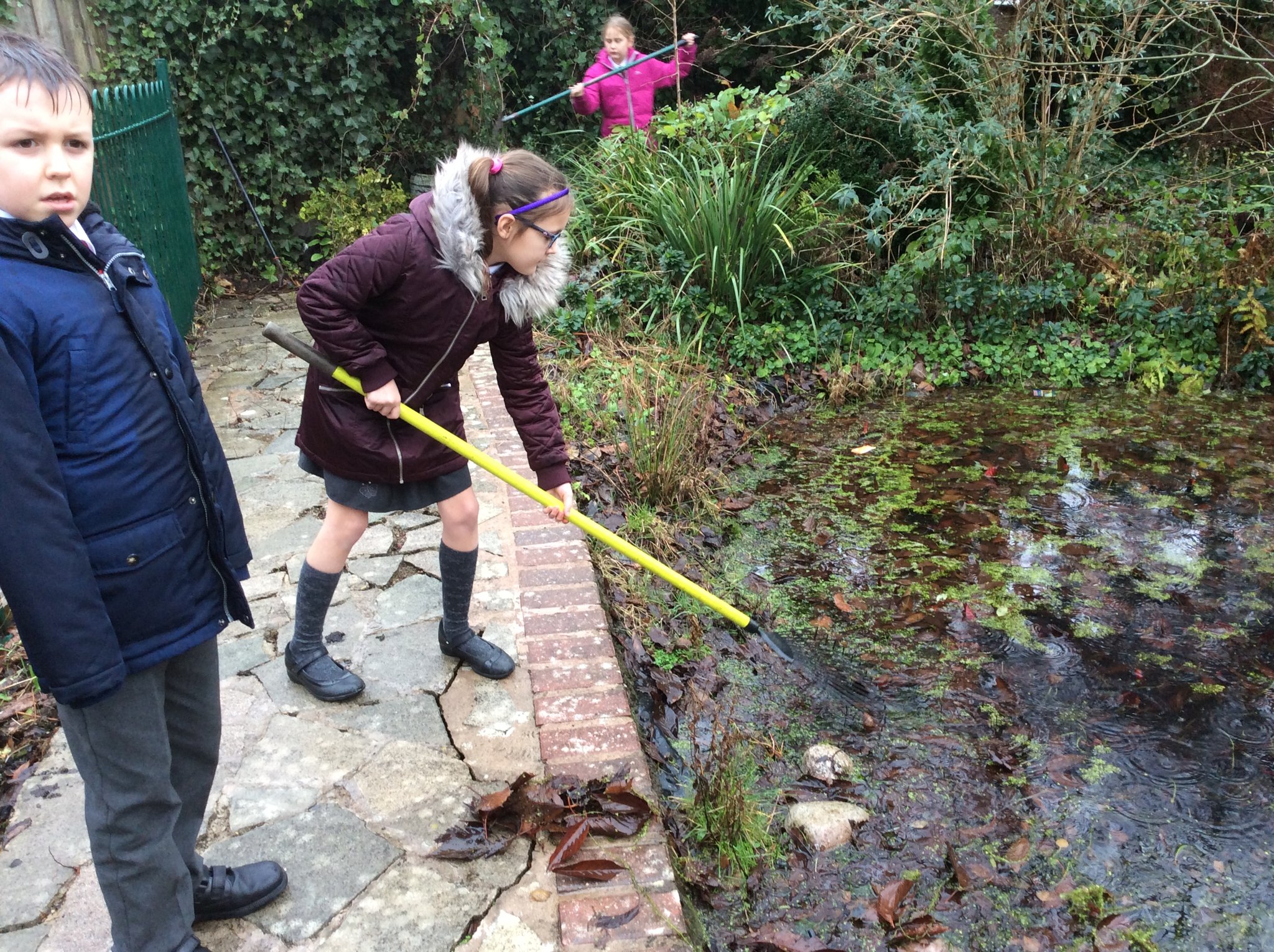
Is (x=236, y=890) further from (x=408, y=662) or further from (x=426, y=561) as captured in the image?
(x=426, y=561)

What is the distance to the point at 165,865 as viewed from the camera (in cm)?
173

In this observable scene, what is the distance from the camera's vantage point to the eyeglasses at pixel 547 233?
2.37 meters

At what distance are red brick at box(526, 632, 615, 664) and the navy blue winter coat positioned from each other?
3.85 feet

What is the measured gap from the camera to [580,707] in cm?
262

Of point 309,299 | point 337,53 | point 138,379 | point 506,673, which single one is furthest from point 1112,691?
point 337,53

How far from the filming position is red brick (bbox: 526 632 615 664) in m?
2.83

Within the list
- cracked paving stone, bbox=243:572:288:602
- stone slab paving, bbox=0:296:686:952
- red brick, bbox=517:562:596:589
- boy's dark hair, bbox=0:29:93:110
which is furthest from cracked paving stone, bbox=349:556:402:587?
boy's dark hair, bbox=0:29:93:110

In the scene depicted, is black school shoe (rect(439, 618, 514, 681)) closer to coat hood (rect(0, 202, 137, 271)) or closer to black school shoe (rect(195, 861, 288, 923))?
black school shoe (rect(195, 861, 288, 923))

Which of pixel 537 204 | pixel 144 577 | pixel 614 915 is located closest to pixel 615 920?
pixel 614 915

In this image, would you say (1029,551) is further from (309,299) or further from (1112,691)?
(309,299)

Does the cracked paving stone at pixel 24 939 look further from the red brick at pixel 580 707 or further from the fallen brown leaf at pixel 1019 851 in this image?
the fallen brown leaf at pixel 1019 851

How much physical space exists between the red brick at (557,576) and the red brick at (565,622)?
175mm

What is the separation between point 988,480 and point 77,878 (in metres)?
3.66

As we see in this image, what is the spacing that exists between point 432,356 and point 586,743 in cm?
104
